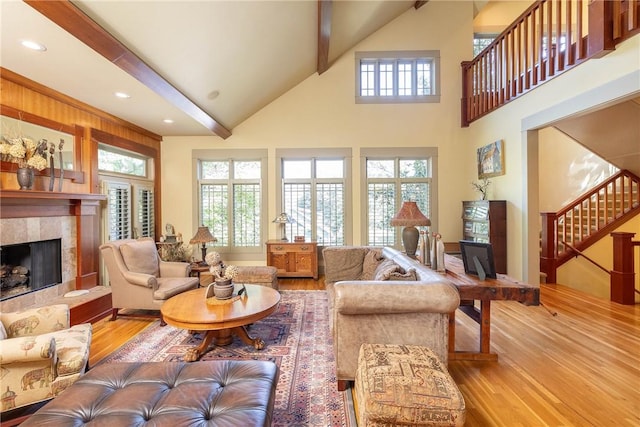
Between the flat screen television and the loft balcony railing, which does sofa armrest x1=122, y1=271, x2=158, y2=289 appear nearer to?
the flat screen television

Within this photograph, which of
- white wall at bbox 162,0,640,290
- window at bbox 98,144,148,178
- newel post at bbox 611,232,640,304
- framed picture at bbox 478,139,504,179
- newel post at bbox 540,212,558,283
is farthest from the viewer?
white wall at bbox 162,0,640,290

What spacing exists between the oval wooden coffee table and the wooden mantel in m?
1.91

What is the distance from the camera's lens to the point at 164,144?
17.9 ft

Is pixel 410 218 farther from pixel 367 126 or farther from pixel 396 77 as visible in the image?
pixel 396 77

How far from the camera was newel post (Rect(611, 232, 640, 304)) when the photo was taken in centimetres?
373

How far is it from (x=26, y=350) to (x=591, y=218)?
7429 mm

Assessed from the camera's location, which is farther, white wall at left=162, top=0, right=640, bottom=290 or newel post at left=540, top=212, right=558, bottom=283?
white wall at left=162, top=0, right=640, bottom=290

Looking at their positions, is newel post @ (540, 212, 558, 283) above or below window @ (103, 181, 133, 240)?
below

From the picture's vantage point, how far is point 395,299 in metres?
1.91

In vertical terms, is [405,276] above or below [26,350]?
above

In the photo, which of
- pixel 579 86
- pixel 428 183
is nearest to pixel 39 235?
pixel 428 183

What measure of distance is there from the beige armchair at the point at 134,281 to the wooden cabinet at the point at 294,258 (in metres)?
1.66

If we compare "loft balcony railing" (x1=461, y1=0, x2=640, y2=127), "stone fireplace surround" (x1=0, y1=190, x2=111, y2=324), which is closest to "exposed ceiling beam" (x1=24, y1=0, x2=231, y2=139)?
"stone fireplace surround" (x1=0, y1=190, x2=111, y2=324)

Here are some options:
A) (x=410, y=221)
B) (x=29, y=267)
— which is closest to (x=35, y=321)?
(x=29, y=267)
